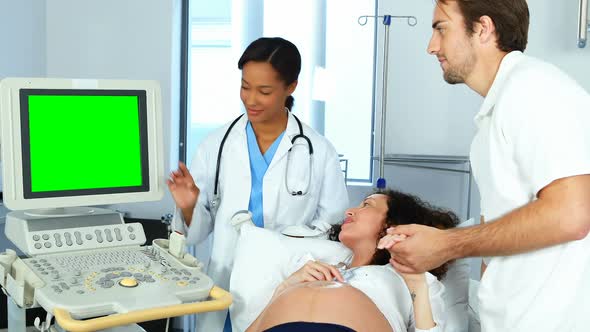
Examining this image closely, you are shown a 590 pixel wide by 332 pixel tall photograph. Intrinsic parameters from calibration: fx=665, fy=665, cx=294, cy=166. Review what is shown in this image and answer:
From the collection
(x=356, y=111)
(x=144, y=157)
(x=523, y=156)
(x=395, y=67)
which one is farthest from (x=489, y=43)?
(x=356, y=111)

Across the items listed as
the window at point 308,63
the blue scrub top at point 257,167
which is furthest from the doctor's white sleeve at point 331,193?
the window at point 308,63

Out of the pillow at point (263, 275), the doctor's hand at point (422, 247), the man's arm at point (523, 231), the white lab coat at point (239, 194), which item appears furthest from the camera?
the white lab coat at point (239, 194)

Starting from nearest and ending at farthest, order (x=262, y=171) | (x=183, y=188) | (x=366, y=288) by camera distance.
→ (x=366, y=288) < (x=183, y=188) < (x=262, y=171)

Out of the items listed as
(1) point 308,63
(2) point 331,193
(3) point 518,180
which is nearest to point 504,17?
(3) point 518,180

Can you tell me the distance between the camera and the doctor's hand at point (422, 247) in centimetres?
134

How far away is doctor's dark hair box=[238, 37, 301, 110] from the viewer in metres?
2.03

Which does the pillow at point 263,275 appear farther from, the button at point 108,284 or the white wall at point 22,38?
the white wall at point 22,38

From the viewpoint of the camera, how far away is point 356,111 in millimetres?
3469

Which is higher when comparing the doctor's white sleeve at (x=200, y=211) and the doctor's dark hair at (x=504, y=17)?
the doctor's dark hair at (x=504, y=17)

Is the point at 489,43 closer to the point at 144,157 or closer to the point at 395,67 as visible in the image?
the point at 144,157

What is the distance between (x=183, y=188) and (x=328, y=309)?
558 millimetres

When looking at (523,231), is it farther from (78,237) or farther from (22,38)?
(22,38)

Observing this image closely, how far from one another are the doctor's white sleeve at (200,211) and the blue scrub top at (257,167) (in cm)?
13

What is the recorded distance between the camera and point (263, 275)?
77.8 inches
